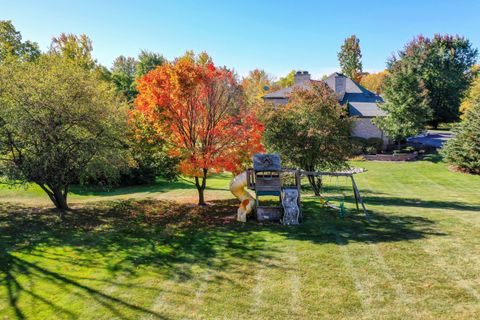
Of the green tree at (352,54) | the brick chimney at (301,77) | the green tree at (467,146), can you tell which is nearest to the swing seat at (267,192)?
the green tree at (467,146)

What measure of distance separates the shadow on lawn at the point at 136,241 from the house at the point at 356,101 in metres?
27.7

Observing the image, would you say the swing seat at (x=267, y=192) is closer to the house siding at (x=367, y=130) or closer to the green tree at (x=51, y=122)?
the green tree at (x=51, y=122)

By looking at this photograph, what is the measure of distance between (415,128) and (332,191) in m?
20.3

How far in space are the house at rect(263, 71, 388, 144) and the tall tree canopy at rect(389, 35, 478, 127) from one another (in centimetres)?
640

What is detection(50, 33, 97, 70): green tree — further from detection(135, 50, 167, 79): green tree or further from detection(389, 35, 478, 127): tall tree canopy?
detection(389, 35, 478, 127): tall tree canopy

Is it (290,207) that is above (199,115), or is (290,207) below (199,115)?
below

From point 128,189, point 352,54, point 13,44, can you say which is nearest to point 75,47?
point 13,44

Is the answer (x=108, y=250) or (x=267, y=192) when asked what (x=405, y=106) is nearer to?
(x=267, y=192)

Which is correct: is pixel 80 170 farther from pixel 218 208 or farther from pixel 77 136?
pixel 218 208

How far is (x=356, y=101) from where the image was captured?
47969 millimetres

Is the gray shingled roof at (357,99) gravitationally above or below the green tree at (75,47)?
below

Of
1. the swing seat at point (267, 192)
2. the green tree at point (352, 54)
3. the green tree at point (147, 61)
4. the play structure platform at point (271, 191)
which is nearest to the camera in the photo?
the play structure platform at point (271, 191)

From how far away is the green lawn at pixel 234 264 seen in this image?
7305 millimetres

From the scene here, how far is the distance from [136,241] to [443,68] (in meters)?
60.1
